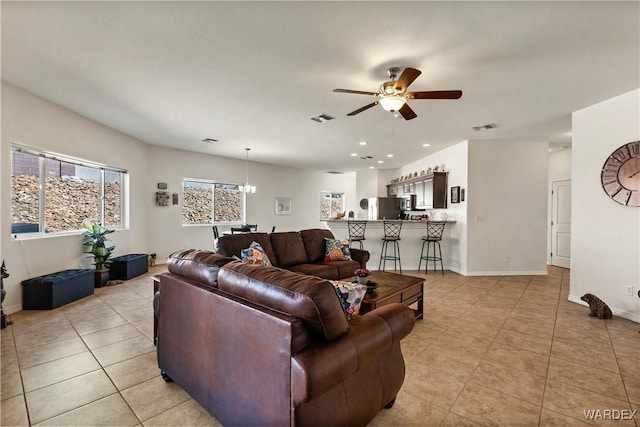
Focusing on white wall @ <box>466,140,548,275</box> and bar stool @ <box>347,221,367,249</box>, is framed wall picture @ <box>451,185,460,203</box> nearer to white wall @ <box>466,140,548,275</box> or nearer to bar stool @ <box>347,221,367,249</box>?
white wall @ <box>466,140,548,275</box>

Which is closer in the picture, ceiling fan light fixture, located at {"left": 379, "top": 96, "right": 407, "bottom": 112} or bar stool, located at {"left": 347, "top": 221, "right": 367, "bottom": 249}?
ceiling fan light fixture, located at {"left": 379, "top": 96, "right": 407, "bottom": 112}

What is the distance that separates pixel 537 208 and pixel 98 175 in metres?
8.39

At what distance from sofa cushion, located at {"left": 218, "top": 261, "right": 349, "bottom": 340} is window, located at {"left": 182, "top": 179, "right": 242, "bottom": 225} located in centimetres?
637

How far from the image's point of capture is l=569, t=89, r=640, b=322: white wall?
3.47m

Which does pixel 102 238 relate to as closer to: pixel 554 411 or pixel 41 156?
pixel 41 156

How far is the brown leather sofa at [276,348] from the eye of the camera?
1.27 m

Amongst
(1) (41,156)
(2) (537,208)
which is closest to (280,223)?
(1) (41,156)

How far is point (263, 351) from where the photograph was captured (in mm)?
1361

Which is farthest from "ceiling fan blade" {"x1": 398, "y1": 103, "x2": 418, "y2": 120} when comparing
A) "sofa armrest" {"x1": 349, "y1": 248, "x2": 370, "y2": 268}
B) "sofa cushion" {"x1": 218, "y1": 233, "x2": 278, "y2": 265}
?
"sofa cushion" {"x1": 218, "y1": 233, "x2": 278, "y2": 265}

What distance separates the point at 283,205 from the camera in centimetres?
941

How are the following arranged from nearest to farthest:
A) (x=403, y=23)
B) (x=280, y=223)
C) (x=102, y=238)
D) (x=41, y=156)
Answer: (x=403, y=23), (x=41, y=156), (x=102, y=238), (x=280, y=223)

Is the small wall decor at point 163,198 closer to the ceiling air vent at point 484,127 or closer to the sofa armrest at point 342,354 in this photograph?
the sofa armrest at point 342,354

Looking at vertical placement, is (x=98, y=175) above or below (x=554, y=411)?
above

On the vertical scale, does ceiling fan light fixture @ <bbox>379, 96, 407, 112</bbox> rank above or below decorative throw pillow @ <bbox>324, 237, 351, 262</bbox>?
above
